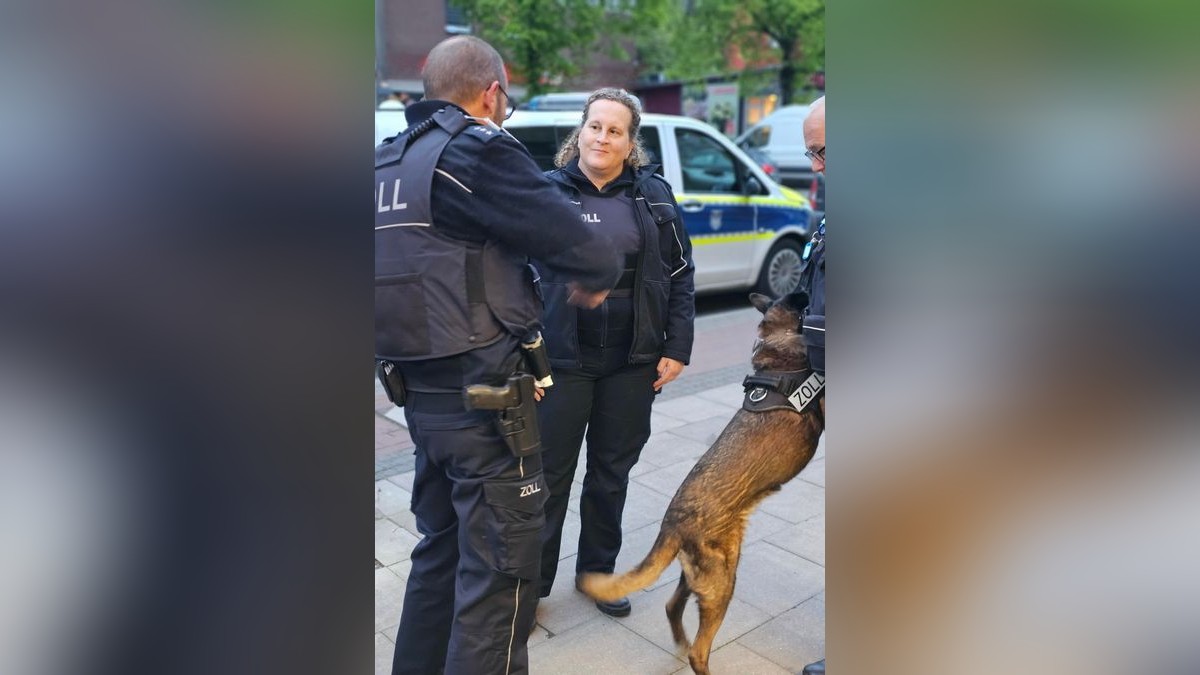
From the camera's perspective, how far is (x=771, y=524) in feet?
A: 13.2

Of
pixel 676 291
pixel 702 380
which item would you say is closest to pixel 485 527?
pixel 676 291

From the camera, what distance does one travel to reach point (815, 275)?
2.48 metres

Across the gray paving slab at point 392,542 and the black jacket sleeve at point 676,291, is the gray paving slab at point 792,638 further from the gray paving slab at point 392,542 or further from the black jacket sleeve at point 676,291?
the gray paving slab at point 392,542

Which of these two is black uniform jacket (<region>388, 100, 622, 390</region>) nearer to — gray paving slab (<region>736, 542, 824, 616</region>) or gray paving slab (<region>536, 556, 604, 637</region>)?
gray paving slab (<region>536, 556, 604, 637</region>)

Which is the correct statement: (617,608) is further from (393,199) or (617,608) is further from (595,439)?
(393,199)

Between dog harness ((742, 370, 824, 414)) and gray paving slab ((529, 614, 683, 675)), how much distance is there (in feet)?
3.18

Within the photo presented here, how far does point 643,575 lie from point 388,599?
128cm

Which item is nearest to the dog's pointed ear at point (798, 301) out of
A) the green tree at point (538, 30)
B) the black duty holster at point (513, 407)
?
the black duty holster at point (513, 407)

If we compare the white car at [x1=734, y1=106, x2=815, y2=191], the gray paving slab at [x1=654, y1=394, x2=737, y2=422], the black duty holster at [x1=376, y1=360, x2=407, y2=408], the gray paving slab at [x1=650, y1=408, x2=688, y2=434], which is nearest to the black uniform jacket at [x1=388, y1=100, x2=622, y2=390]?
the black duty holster at [x1=376, y1=360, x2=407, y2=408]

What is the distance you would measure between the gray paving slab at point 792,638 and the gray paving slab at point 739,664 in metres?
0.03
